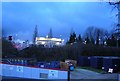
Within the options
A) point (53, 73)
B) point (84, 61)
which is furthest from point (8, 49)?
point (53, 73)

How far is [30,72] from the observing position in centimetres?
2908

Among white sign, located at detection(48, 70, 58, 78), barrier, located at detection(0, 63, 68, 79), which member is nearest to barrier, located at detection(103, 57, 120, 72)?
barrier, located at detection(0, 63, 68, 79)

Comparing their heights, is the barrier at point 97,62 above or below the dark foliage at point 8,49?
below

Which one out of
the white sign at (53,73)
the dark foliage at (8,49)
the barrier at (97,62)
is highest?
the dark foliage at (8,49)

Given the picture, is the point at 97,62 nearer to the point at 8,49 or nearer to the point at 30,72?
the point at 8,49

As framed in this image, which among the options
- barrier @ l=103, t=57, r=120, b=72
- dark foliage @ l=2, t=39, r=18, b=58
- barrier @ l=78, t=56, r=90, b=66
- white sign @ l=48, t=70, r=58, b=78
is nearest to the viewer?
white sign @ l=48, t=70, r=58, b=78

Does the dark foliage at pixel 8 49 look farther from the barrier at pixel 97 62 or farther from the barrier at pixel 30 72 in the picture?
the barrier at pixel 30 72

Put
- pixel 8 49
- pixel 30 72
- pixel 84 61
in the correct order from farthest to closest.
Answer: pixel 8 49
pixel 84 61
pixel 30 72

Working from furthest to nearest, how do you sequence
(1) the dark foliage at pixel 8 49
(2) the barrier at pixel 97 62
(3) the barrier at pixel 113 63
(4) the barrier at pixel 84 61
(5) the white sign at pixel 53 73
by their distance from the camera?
(4) the barrier at pixel 84 61, (1) the dark foliage at pixel 8 49, (2) the barrier at pixel 97 62, (3) the barrier at pixel 113 63, (5) the white sign at pixel 53 73

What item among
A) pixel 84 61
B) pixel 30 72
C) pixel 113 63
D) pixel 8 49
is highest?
pixel 8 49

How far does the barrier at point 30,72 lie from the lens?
26.5m

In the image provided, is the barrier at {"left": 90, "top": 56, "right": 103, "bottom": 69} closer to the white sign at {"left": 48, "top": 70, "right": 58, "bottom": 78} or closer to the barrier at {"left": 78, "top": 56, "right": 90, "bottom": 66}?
the barrier at {"left": 78, "top": 56, "right": 90, "bottom": 66}

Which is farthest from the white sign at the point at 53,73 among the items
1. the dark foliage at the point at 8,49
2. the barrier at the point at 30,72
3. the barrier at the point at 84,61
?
the barrier at the point at 84,61

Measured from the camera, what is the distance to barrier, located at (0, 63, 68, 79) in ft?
87.0
